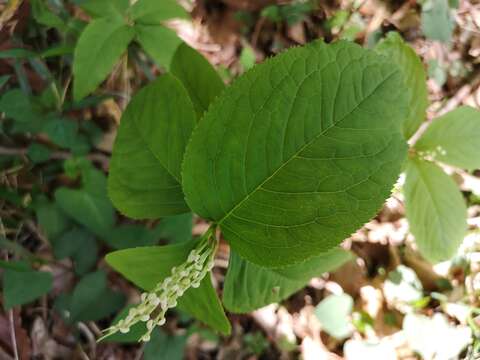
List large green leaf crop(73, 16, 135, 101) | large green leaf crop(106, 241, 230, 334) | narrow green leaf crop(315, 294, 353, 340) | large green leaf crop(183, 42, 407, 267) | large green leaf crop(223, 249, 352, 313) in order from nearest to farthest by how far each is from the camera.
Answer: large green leaf crop(183, 42, 407, 267) → large green leaf crop(106, 241, 230, 334) → large green leaf crop(223, 249, 352, 313) → large green leaf crop(73, 16, 135, 101) → narrow green leaf crop(315, 294, 353, 340)

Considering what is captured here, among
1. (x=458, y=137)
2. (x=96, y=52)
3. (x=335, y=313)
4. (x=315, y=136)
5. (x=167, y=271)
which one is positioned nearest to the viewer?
(x=315, y=136)

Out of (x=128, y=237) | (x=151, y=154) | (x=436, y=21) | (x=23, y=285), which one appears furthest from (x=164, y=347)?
(x=436, y=21)

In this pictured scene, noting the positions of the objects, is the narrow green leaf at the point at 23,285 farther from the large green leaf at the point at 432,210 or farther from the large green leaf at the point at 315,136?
the large green leaf at the point at 432,210

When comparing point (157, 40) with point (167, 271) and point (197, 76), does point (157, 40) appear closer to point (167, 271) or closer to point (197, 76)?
point (197, 76)

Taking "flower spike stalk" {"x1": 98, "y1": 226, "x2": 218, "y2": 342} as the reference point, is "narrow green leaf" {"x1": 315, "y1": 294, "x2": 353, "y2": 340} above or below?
below

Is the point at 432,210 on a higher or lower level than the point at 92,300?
higher

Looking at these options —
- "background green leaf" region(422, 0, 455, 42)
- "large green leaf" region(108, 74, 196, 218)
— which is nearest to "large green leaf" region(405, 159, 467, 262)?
"background green leaf" region(422, 0, 455, 42)

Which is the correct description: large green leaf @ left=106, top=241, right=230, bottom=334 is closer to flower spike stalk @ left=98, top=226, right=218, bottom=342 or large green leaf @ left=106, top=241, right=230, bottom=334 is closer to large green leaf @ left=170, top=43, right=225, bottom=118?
flower spike stalk @ left=98, top=226, right=218, bottom=342

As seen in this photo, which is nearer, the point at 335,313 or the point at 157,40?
the point at 157,40
